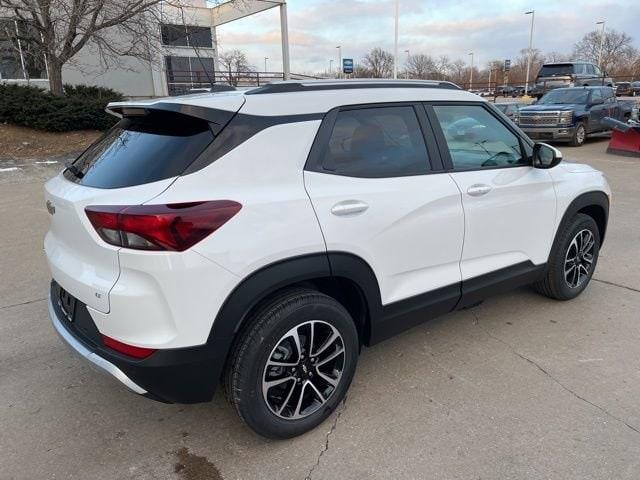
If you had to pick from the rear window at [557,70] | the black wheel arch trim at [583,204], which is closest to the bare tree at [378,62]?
the rear window at [557,70]

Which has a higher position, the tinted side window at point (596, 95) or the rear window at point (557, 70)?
the rear window at point (557, 70)

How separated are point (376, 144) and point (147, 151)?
4.06ft

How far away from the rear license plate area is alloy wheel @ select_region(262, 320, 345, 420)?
1029 mm

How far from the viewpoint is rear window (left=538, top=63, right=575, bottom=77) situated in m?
25.1

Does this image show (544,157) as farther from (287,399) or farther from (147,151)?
(147,151)

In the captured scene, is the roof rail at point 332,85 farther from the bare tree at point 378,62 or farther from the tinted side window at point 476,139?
the bare tree at point 378,62

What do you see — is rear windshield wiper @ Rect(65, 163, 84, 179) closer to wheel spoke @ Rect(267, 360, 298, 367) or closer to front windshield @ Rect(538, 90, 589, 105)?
wheel spoke @ Rect(267, 360, 298, 367)

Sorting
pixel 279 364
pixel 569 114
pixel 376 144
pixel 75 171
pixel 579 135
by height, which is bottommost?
pixel 579 135

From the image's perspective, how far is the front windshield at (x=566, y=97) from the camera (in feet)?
50.3

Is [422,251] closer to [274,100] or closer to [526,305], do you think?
[274,100]

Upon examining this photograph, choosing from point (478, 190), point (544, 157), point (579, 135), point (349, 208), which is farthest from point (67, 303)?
point (579, 135)

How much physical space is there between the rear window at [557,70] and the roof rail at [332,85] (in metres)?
25.6

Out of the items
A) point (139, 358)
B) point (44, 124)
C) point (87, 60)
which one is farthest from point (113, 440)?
point (87, 60)

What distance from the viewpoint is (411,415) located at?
281 centimetres
